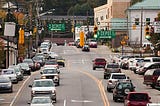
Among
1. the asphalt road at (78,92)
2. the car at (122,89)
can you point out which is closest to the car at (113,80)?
the asphalt road at (78,92)

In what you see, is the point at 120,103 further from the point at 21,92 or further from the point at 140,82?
the point at 140,82

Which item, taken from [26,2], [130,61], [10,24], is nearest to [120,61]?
[130,61]

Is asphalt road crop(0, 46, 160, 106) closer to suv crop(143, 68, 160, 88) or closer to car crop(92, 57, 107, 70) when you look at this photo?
suv crop(143, 68, 160, 88)

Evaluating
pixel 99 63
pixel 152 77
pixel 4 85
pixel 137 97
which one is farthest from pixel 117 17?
pixel 137 97

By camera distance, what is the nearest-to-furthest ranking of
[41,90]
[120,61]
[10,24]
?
[41,90] < [10,24] < [120,61]

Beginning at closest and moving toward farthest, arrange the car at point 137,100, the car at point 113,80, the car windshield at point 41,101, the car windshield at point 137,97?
the car windshield at point 41,101 → the car at point 137,100 → the car windshield at point 137,97 → the car at point 113,80

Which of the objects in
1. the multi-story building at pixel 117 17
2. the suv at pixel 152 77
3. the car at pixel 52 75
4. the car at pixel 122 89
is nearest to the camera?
the car at pixel 122 89

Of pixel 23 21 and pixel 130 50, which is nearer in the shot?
pixel 23 21

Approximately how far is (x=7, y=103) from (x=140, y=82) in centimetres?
2055

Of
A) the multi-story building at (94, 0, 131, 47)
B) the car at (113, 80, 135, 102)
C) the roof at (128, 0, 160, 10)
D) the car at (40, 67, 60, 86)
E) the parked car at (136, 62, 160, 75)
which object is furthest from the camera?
the multi-story building at (94, 0, 131, 47)

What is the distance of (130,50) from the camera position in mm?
124125

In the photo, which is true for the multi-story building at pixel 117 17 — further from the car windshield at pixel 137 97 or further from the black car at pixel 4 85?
the car windshield at pixel 137 97

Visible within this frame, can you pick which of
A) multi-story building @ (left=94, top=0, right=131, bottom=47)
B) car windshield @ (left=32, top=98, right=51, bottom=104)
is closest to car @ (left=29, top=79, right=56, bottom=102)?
car windshield @ (left=32, top=98, right=51, bottom=104)

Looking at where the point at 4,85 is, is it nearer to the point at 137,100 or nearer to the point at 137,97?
the point at 137,97
